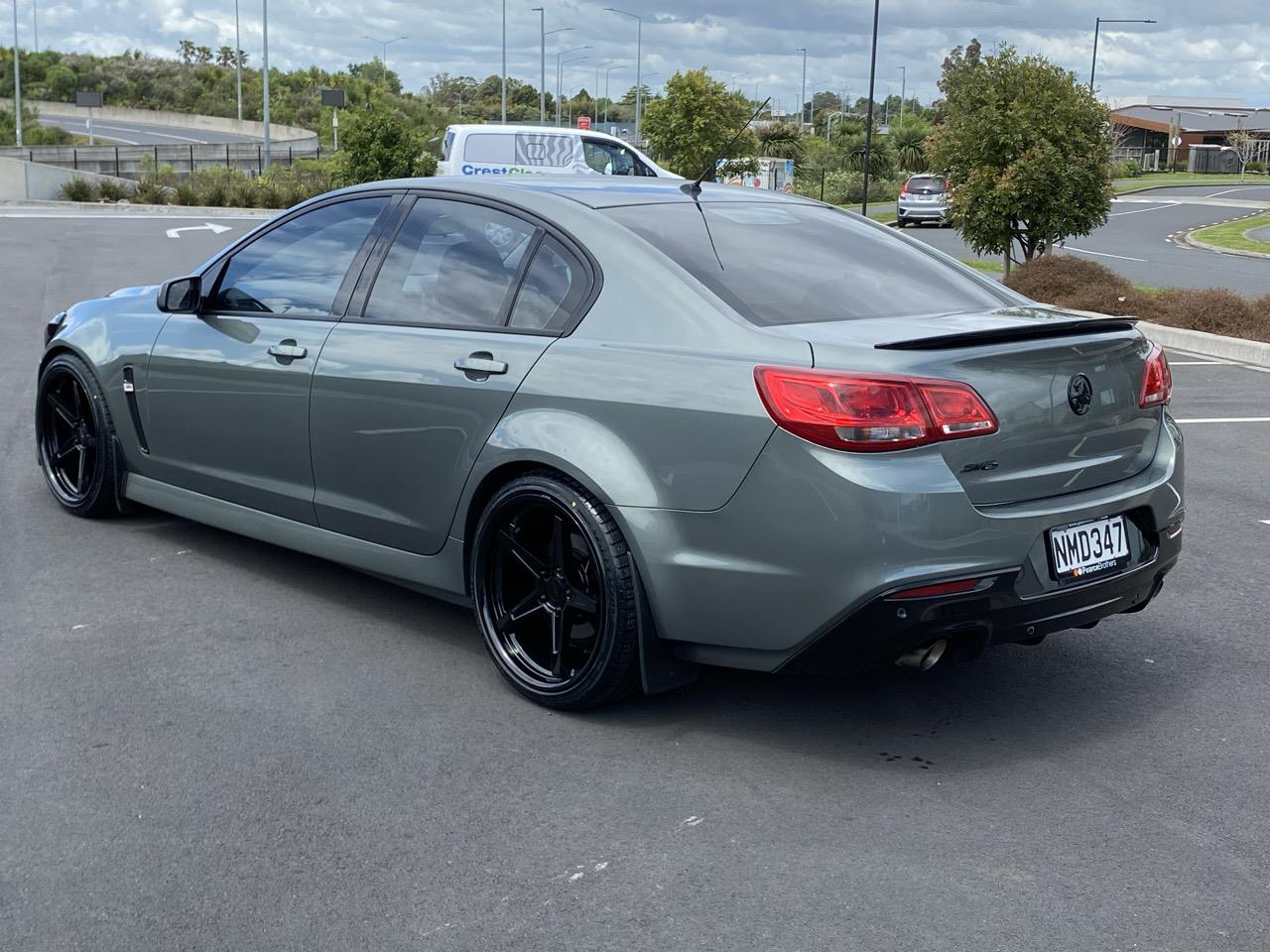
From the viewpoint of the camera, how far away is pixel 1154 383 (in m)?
4.55

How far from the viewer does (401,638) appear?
207 inches

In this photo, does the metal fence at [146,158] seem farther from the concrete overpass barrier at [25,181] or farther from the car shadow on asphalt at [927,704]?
the car shadow on asphalt at [927,704]

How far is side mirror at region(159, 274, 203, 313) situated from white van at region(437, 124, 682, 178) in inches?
668

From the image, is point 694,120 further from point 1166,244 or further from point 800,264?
point 800,264

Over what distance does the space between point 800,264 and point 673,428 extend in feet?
3.06

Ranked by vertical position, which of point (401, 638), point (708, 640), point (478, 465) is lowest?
point (401, 638)

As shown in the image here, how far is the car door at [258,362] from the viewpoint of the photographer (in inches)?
211

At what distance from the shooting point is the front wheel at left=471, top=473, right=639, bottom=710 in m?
4.24

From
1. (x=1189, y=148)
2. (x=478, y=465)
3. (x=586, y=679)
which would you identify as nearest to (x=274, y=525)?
(x=478, y=465)

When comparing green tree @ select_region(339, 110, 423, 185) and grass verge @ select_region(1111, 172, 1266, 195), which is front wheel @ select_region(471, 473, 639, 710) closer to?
green tree @ select_region(339, 110, 423, 185)

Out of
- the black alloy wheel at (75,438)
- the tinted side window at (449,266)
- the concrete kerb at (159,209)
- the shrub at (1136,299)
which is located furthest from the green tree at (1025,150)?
the concrete kerb at (159,209)

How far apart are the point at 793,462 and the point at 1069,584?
89cm

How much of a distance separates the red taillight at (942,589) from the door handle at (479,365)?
1.50m

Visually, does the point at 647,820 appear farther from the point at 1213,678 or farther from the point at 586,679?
the point at 1213,678
